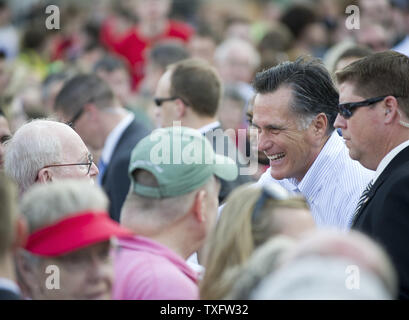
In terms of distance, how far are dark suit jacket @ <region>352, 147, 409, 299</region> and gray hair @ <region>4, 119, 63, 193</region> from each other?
5.69 ft

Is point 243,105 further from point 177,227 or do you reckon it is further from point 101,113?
point 177,227

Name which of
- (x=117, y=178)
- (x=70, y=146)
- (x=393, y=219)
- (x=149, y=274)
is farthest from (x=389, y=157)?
(x=117, y=178)

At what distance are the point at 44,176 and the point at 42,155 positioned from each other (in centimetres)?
12

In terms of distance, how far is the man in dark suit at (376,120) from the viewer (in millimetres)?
4020

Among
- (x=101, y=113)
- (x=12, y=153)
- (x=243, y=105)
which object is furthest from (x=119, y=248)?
(x=243, y=105)

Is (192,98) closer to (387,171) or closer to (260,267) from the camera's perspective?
(387,171)

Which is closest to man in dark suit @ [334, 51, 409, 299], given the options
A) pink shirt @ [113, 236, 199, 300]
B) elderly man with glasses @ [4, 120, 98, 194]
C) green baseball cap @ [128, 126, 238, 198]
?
green baseball cap @ [128, 126, 238, 198]

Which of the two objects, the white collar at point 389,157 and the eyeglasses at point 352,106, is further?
the eyeglasses at point 352,106

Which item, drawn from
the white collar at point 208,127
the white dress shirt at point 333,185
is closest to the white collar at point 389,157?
the white dress shirt at point 333,185

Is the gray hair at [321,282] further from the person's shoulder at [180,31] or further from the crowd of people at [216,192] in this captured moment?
the person's shoulder at [180,31]

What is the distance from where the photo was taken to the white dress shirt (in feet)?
15.1

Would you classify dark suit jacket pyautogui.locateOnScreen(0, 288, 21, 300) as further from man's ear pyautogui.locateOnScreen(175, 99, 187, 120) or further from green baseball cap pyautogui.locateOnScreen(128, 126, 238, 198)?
man's ear pyautogui.locateOnScreen(175, 99, 187, 120)

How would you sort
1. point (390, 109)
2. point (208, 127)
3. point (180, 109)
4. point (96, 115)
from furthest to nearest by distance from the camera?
point (96, 115) → point (180, 109) → point (208, 127) → point (390, 109)

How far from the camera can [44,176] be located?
4230 mm
